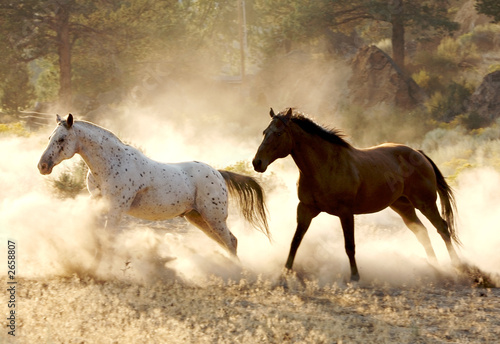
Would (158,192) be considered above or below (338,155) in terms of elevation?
below

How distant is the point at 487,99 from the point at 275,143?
19516 mm

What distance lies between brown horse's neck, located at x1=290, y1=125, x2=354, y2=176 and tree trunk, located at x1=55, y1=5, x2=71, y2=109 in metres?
22.5

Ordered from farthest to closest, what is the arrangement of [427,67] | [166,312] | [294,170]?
[427,67] < [294,170] < [166,312]

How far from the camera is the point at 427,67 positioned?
31.2 meters

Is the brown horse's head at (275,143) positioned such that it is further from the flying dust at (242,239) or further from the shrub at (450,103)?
the shrub at (450,103)

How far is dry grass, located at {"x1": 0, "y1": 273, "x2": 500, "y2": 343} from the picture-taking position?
213 inches

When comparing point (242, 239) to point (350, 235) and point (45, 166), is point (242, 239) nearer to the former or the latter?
point (350, 235)

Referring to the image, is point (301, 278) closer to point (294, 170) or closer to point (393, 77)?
point (294, 170)

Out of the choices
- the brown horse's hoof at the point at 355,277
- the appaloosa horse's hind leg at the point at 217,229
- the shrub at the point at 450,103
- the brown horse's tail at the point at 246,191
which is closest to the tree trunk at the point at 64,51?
the shrub at the point at 450,103

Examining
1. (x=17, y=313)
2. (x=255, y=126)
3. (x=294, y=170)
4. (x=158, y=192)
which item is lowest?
(x=17, y=313)

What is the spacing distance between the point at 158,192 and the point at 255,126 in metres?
23.8

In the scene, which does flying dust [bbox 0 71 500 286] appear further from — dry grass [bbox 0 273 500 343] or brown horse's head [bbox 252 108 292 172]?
brown horse's head [bbox 252 108 292 172]

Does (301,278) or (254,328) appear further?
(301,278)

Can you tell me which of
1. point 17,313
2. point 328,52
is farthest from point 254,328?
point 328,52
